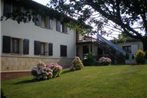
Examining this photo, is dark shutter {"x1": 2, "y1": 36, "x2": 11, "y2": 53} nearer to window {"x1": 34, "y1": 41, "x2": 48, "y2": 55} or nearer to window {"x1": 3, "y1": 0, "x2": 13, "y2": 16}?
window {"x1": 3, "y1": 0, "x2": 13, "y2": 16}

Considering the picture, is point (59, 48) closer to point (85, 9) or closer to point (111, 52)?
point (111, 52)

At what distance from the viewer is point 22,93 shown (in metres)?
16.9

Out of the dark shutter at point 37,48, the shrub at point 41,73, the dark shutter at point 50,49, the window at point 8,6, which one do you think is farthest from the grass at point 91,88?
the dark shutter at point 50,49

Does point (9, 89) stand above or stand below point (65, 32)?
below

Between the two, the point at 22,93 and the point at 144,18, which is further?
the point at 22,93

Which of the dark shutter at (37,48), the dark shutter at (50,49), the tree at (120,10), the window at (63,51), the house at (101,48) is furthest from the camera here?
the house at (101,48)

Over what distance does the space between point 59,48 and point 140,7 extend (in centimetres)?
2748

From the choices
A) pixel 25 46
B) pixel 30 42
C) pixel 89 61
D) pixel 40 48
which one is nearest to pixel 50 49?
pixel 40 48

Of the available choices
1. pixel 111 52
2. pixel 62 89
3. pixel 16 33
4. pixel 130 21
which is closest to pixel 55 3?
pixel 130 21

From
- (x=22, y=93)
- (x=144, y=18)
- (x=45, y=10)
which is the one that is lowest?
(x=22, y=93)

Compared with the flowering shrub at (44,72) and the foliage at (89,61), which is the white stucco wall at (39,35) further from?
the flowering shrub at (44,72)

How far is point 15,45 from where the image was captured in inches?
1022

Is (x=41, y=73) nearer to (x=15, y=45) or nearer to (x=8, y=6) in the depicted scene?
(x=15, y=45)

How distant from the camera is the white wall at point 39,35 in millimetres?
24844
